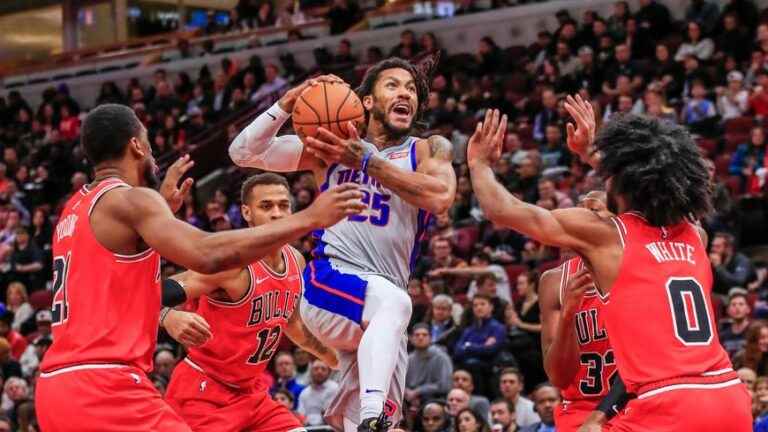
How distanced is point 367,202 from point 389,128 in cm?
45

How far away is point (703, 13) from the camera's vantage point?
1739cm

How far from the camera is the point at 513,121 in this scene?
57.2 feet

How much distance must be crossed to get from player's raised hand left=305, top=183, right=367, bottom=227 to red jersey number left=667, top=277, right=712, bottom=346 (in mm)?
1391

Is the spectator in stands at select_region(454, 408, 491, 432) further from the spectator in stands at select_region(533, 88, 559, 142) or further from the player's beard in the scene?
the spectator in stands at select_region(533, 88, 559, 142)

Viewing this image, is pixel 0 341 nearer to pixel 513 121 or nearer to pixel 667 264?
pixel 513 121

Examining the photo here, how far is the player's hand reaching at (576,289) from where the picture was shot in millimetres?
6047

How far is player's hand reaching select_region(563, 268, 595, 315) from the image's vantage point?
19.8 feet

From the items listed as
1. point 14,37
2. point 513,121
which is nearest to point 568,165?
point 513,121

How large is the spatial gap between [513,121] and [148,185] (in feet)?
39.5

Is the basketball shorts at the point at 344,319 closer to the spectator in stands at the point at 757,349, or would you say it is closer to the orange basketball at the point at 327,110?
the orange basketball at the point at 327,110

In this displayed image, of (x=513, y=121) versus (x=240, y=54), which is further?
(x=240, y=54)

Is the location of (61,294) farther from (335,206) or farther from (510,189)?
(510,189)

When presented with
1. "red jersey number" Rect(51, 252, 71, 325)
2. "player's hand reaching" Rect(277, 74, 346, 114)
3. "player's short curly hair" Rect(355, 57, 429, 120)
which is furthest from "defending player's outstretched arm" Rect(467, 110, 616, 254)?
"red jersey number" Rect(51, 252, 71, 325)

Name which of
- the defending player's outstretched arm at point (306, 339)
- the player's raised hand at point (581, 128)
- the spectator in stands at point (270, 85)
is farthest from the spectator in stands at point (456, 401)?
the spectator in stands at point (270, 85)
